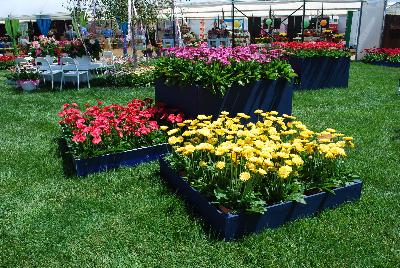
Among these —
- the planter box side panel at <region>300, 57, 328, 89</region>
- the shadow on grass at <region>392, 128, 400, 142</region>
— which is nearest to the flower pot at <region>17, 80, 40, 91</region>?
the planter box side panel at <region>300, 57, 328, 89</region>

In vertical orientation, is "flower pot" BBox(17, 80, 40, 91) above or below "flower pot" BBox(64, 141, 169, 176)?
above

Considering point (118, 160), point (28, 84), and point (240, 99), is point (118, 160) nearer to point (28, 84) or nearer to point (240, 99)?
point (240, 99)

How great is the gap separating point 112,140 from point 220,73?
1.97 metres

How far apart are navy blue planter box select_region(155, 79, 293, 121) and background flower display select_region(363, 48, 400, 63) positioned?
43.1 feet

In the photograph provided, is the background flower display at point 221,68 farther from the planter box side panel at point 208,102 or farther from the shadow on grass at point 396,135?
the shadow on grass at point 396,135

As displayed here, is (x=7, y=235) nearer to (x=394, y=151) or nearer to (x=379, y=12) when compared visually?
(x=394, y=151)

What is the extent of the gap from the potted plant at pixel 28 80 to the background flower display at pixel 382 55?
14761mm

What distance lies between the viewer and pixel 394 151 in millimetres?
6164

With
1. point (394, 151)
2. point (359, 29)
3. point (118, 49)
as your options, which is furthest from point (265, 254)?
point (118, 49)

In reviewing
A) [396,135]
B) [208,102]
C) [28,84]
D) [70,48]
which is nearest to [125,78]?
[70,48]

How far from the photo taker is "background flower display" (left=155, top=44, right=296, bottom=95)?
6148mm

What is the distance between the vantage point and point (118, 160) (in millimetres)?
5570

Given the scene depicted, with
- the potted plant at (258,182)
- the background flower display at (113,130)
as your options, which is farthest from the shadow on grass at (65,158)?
the potted plant at (258,182)

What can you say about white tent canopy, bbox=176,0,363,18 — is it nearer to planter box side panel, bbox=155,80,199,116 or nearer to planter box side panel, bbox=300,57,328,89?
planter box side panel, bbox=300,57,328,89
